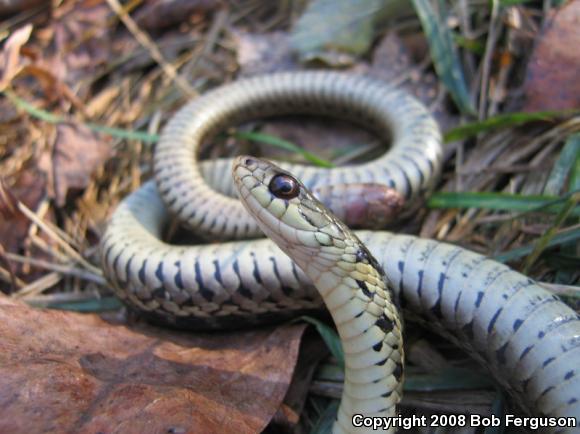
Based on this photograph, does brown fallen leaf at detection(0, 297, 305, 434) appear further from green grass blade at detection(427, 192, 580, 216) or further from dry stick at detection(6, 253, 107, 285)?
green grass blade at detection(427, 192, 580, 216)

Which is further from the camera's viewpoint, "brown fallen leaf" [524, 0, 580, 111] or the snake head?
"brown fallen leaf" [524, 0, 580, 111]

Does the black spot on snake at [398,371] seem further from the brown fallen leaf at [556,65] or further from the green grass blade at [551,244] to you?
the brown fallen leaf at [556,65]

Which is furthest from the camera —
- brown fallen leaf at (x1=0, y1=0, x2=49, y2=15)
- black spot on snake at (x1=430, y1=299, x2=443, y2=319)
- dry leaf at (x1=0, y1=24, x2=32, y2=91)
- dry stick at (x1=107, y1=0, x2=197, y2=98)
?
→ brown fallen leaf at (x1=0, y1=0, x2=49, y2=15)

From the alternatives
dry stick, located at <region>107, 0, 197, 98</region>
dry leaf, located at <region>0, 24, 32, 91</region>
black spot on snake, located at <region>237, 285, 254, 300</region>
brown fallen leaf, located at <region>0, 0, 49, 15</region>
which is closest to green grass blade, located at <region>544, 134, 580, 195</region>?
black spot on snake, located at <region>237, 285, 254, 300</region>

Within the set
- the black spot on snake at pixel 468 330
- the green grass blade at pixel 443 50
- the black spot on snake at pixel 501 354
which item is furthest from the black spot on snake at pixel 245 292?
the green grass blade at pixel 443 50

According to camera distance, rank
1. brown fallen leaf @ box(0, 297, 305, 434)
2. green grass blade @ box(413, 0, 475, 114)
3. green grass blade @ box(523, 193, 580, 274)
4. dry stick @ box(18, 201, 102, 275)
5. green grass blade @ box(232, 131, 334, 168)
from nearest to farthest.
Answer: brown fallen leaf @ box(0, 297, 305, 434)
green grass blade @ box(523, 193, 580, 274)
dry stick @ box(18, 201, 102, 275)
green grass blade @ box(232, 131, 334, 168)
green grass blade @ box(413, 0, 475, 114)

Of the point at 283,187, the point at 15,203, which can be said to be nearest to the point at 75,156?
the point at 15,203

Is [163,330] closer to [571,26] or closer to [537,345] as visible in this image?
[537,345]
